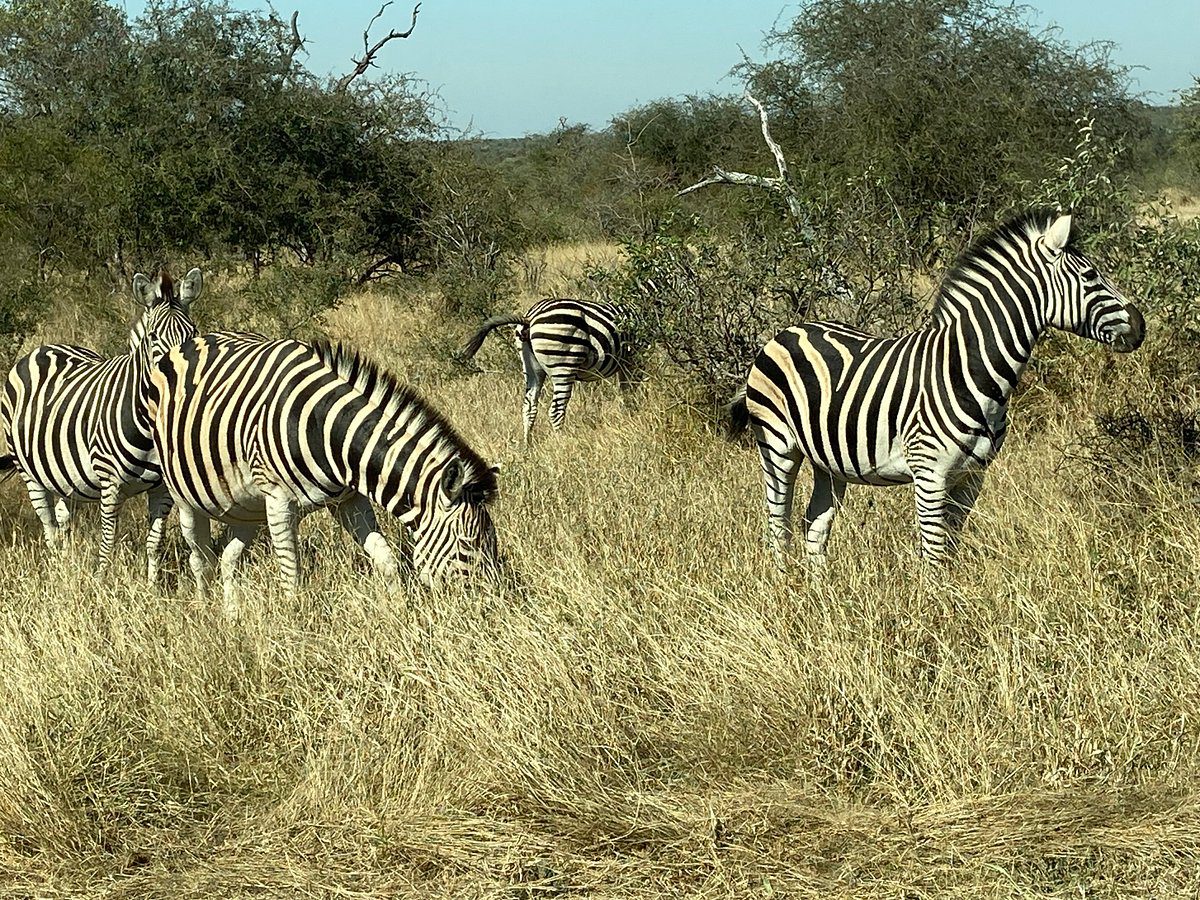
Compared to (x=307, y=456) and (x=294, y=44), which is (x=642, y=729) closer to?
(x=307, y=456)

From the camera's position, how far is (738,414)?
20.1ft

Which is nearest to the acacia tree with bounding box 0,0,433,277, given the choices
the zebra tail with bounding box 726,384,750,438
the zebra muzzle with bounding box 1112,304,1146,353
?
the zebra tail with bounding box 726,384,750,438

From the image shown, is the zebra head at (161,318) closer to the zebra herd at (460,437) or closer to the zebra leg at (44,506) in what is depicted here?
the zebra herd at (460,437)

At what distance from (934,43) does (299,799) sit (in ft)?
52.2

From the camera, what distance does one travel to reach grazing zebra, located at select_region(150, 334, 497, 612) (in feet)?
15.7

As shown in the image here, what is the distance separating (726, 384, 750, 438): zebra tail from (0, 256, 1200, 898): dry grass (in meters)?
1.00

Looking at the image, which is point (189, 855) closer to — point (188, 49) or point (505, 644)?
point (505, 644)

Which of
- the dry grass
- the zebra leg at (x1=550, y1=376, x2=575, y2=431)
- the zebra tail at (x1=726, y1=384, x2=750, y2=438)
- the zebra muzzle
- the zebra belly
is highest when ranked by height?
the zebra leg at (x1=550, y1=376, x2=575, y2=431)

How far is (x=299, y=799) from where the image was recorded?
3.78m

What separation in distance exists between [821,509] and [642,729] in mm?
2150

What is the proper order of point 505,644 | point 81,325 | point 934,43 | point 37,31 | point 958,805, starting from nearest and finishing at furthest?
point 958,805 < point 505,644 < point 81,325 < point 934,43 < point 37,31

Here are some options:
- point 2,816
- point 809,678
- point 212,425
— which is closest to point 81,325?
point 212,425

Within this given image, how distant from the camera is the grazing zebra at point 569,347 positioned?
939 cm

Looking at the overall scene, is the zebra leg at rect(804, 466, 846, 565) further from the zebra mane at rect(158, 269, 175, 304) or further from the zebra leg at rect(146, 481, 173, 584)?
the zebra mane at rect(158, 269, 175, 304)
